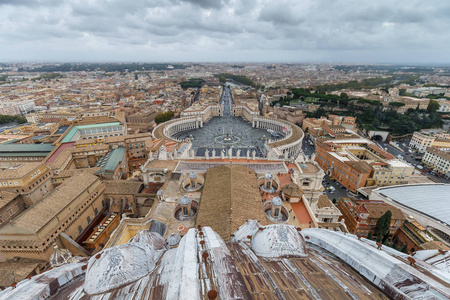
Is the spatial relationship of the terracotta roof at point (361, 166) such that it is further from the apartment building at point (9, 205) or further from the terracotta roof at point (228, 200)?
the apartment building at point (9, 205)

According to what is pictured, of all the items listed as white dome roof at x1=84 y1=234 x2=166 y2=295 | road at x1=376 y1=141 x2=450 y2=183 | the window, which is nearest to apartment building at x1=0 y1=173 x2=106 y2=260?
white dome roof at x1=84 y1=234 x2=166 y2=295

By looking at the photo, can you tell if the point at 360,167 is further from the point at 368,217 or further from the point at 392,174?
the point at 368,217

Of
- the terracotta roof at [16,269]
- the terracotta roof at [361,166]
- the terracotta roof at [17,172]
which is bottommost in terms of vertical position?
the terracotta roof at [361,166]

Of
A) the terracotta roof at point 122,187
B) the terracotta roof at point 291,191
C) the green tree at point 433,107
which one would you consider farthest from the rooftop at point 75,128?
the green tree at point 433,107

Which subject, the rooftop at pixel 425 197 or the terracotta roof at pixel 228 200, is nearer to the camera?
the terracotta roof at pixel 228 200

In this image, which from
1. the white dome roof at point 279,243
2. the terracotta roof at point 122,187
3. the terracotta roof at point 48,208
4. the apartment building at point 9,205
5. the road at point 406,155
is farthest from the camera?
the road at point 406,155

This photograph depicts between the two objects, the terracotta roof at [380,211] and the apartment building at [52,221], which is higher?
the apartment building at [52,221]

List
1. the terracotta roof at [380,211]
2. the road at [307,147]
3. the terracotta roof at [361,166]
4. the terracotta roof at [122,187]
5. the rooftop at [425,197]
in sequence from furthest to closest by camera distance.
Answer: the road at [307,147], the terracotta roof at [361,166], the rooftop at [425,197], the terracotta roof at [380,211], the terracotta roof at [122,187]

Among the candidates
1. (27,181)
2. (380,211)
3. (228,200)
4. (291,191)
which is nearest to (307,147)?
(380,211)
